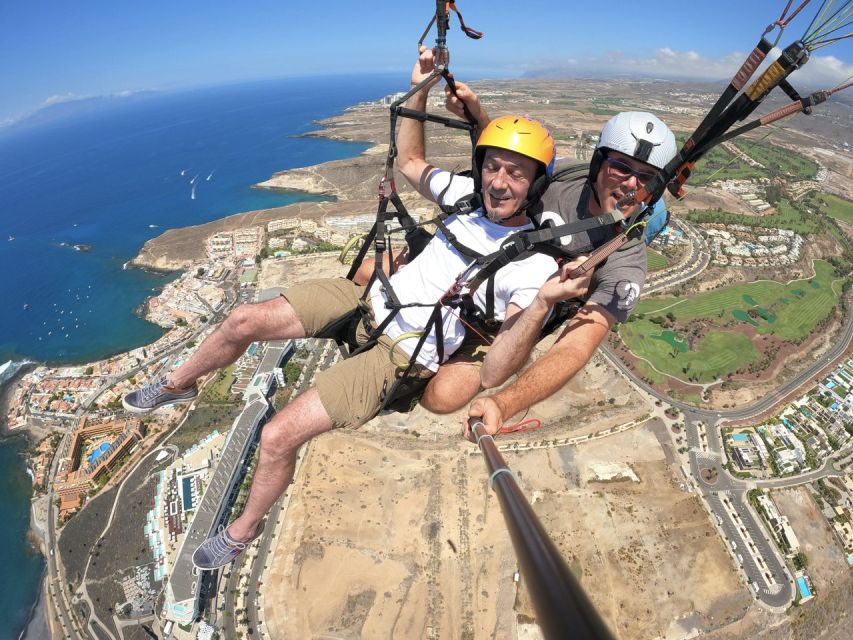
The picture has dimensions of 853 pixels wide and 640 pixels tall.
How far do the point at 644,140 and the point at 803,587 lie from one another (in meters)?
18.3

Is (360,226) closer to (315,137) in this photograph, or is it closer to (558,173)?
(558,173)

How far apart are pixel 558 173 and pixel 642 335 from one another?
21.8m

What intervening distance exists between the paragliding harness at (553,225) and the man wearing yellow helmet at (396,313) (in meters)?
0.06

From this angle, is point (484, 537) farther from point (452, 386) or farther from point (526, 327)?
point (526, 327)

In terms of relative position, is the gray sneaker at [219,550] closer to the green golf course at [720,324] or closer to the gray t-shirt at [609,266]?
the gray t-shirt at [609,266]

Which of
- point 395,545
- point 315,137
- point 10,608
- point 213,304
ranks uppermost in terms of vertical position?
point 315,137

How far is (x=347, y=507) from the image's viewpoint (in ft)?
46.8

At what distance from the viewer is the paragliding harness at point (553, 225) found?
2395 mm

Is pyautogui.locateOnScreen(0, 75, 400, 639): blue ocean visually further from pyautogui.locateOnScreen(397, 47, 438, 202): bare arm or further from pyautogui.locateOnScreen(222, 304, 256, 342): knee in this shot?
pyautogui.locateOnScreen(397, 47, 438, 202): bare arm

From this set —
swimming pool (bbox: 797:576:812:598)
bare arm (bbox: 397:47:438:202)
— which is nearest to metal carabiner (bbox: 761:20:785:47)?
bare arm (bbox: 397:47:438:202)

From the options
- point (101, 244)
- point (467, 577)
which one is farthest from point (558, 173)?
point (101, 244)

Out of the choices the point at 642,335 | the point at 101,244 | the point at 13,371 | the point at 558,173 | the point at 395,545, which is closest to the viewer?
the point at 558,173

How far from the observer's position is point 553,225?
3.62m

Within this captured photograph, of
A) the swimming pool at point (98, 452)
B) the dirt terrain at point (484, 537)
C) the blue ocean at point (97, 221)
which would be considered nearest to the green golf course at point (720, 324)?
the dirt terrain at point (484, 537)
